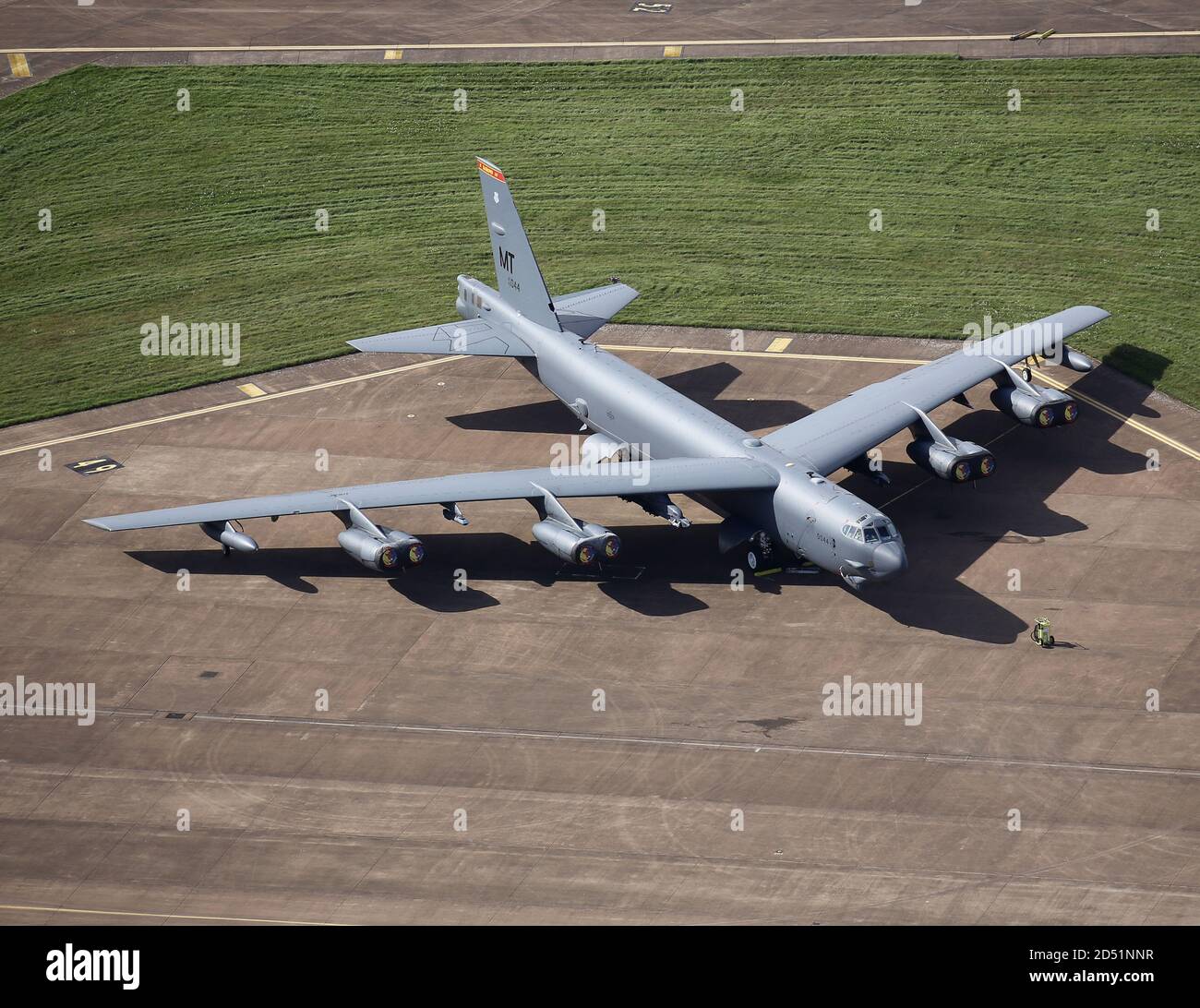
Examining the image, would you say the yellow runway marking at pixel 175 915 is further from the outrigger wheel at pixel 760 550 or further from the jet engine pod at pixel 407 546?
the outrigger wheel at pixel 760 550

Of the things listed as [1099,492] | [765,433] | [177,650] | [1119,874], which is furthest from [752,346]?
[1119,874]

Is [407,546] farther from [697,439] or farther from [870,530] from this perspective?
[870,530]

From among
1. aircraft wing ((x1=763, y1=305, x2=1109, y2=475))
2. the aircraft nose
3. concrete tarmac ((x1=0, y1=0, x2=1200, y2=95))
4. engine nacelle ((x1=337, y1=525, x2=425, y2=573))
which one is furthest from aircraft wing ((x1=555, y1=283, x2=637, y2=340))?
concrete tarmac ((x1=0, y1=0, x2=1200, y2=95))

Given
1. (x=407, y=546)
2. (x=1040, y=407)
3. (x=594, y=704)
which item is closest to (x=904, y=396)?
(x=1040, y=407)

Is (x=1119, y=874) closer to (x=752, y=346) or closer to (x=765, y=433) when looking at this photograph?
(x=765, y=433)

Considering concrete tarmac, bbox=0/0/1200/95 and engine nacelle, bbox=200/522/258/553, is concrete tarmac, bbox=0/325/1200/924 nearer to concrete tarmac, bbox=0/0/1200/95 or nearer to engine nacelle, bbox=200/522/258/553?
engine nacelle, bbox=200/522/258/553

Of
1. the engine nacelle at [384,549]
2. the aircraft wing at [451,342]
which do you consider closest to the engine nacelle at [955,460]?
the aircraft wing at [451,342]
